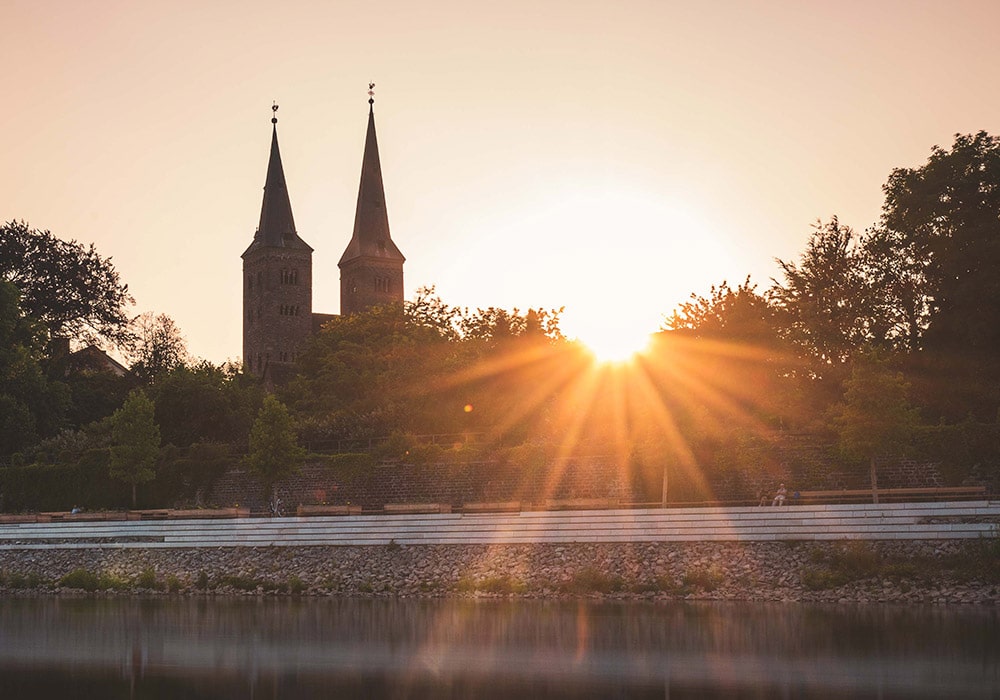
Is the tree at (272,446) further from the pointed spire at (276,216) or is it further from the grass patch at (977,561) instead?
the pointed spire at (276,216)

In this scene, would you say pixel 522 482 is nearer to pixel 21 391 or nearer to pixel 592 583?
pixel 592 583

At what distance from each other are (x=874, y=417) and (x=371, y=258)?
90753 mm

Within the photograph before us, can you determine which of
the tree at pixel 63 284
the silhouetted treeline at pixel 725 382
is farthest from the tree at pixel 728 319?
the tree at pixel 63 284

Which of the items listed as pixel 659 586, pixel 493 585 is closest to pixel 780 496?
pixel 659 586

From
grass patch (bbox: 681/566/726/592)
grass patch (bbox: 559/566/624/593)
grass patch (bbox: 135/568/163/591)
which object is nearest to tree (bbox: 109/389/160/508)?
grass patch (bbox: 135/568/163/591)

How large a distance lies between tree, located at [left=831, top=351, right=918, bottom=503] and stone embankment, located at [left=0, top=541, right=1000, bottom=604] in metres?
6.32

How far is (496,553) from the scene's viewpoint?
118 feet

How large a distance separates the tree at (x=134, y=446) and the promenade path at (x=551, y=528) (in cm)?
859

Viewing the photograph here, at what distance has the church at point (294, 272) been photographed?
121 m

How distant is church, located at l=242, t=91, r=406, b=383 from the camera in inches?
4754

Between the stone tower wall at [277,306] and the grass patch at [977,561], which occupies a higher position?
the stone tower wall at [277,306]

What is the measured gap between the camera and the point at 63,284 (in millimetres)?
81188

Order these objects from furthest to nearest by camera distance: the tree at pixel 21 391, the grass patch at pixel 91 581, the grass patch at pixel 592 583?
the tree at pixel 21 391, the grass patch at pixel 91 581, the grass patch at pixel 592 583

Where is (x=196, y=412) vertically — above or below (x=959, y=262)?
below
